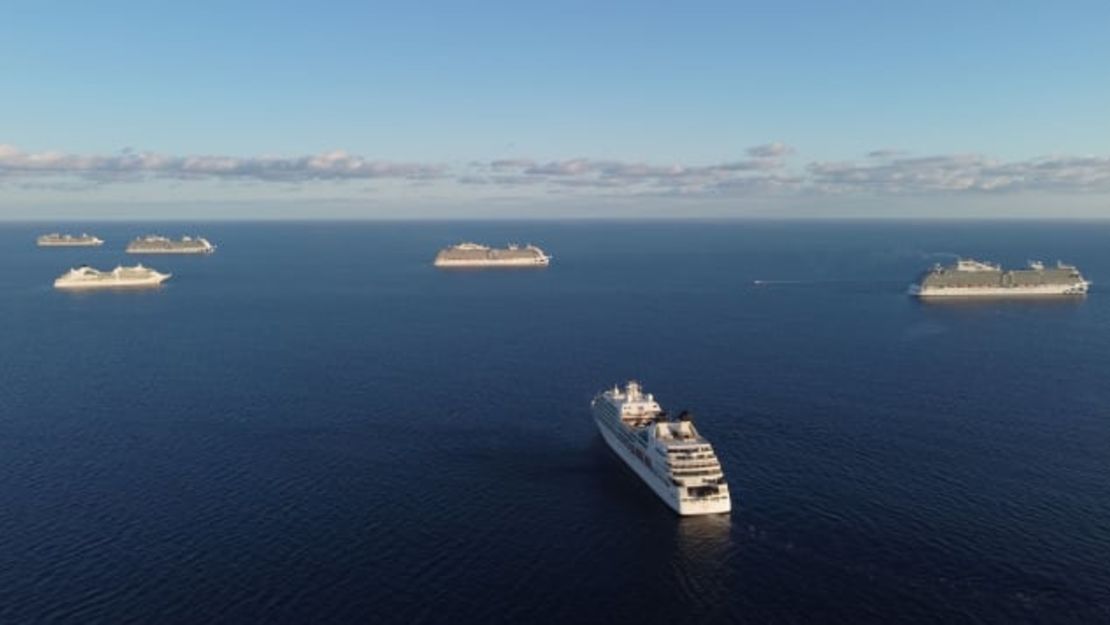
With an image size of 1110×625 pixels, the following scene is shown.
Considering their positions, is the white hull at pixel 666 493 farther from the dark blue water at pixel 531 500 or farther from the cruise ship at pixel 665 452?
the dark blue water at pixel 531 500

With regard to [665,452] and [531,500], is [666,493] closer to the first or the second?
[665,452]

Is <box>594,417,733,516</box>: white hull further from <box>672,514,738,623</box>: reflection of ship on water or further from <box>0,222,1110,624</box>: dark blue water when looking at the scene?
<box>0,222,1110,624</box>: dark blue water

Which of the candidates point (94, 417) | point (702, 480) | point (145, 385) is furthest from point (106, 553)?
point (145, 385)

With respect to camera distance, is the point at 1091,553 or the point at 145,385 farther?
the point at 145,385

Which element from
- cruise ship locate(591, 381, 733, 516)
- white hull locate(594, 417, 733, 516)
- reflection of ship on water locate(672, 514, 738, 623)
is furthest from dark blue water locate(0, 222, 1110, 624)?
cruise ship locate(591, 381, 733, 516)

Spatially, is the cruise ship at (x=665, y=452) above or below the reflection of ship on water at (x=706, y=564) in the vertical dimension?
above

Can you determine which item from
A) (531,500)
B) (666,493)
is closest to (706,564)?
(666,493)

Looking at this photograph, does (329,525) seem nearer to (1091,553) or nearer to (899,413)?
(1091,553)

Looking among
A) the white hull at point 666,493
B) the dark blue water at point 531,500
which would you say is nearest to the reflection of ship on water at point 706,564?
the dark blue water at point 531,500
